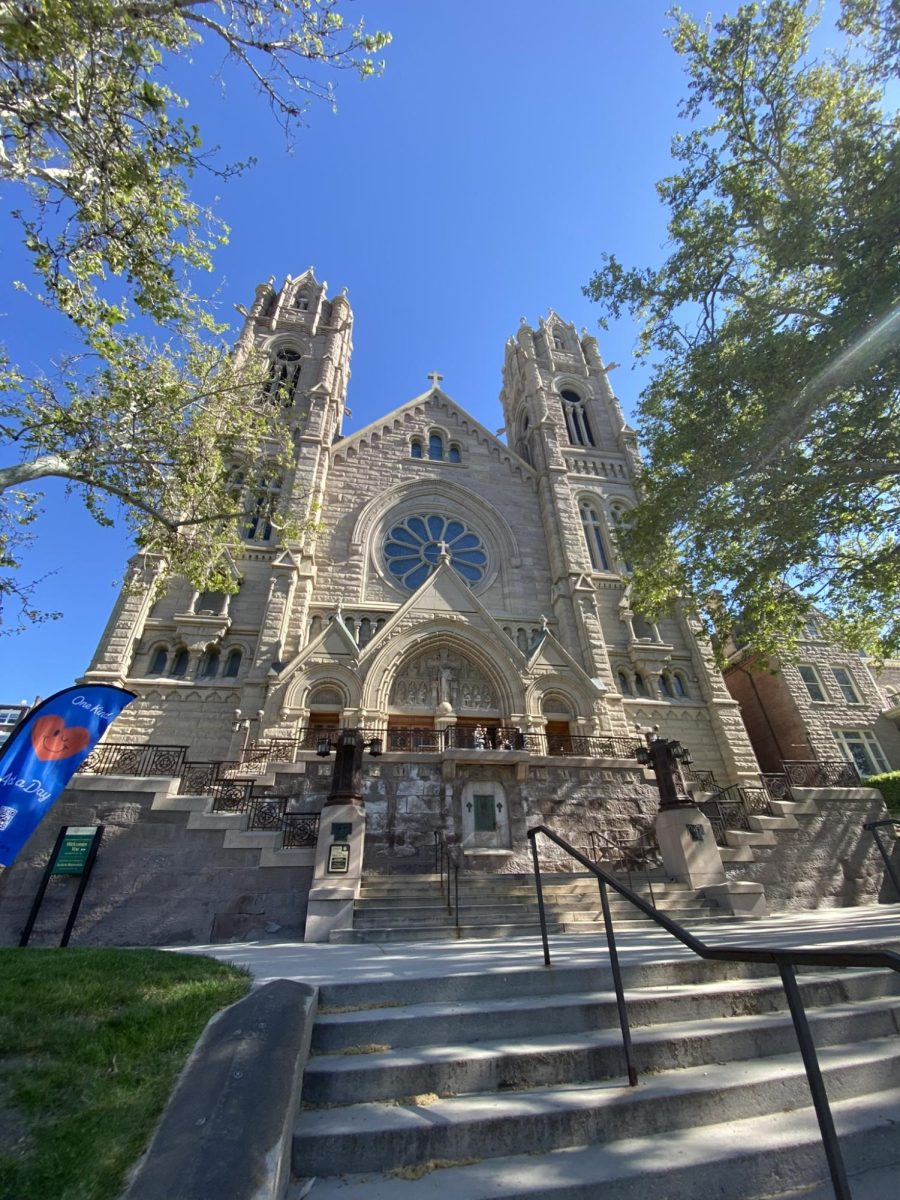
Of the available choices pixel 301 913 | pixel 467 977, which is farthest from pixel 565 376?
pixel 467 977

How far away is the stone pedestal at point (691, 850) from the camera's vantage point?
11.0 meters

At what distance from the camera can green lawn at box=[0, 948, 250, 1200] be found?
6.66 ft

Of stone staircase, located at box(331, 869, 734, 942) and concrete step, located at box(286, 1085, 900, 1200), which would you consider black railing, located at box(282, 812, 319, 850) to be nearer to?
stone staircase, located at box(331, 869, 734, 942)

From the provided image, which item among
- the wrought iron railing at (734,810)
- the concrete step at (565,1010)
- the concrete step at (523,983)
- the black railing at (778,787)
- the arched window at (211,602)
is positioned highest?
the arched window at (211,602)

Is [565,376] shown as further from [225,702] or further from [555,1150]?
[555,1150]

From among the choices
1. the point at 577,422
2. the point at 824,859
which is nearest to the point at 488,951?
the point at 824,859

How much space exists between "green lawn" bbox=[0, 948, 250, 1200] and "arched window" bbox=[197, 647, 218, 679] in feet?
46.4

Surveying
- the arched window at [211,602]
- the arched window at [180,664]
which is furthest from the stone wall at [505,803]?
the arched window at [211,602]

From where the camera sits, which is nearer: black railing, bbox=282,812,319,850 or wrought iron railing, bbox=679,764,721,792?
black railing, bbox=282,812,319,850

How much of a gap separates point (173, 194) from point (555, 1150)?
1214 cm

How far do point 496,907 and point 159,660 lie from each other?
1419cm

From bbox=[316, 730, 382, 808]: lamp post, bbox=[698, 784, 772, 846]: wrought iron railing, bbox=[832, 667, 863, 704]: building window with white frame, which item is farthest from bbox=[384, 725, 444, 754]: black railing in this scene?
bbox=[832, 667, 863, 704]: building window with white frame

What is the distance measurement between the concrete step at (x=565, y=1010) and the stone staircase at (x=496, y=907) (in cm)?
461

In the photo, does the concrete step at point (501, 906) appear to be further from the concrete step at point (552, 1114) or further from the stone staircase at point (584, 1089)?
the concrete step at point (552, 1114)
